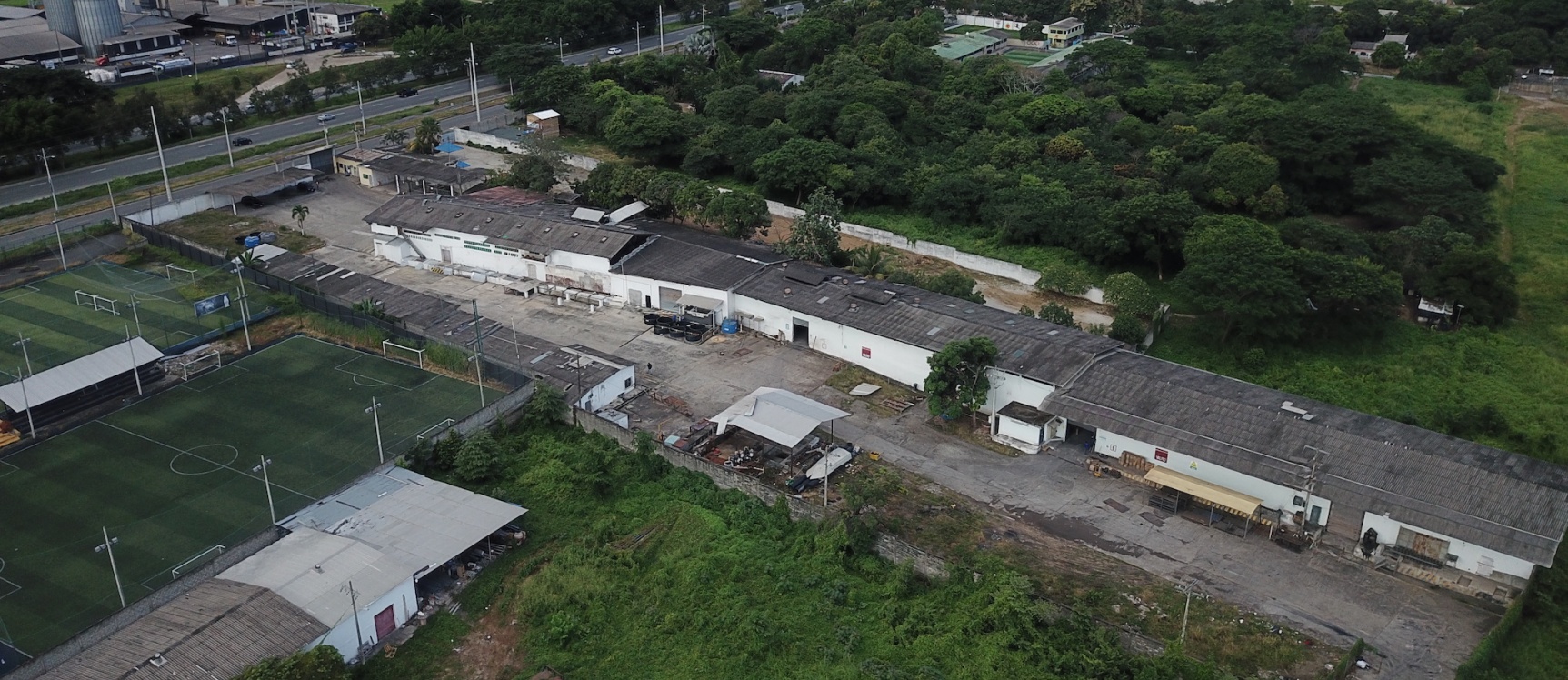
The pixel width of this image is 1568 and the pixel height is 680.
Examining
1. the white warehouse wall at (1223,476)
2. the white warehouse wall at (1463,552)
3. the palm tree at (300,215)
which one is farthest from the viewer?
the palm tree at (300,215)

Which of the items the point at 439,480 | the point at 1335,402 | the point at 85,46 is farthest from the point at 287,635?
the point at 85,46

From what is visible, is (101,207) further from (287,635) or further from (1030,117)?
(1030,117)

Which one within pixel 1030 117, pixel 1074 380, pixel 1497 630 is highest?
pixel 1030 117

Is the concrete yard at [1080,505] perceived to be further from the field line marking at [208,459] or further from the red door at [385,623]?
the red door at [385,623]

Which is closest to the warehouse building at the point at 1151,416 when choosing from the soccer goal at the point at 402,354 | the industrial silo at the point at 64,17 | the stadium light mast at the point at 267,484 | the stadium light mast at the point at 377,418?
the soccer goal at the point at 402,354

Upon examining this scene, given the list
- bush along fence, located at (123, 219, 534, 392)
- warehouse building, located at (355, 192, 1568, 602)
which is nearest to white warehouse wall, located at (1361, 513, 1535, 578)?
warehouse building, located at (355, 192, 1568, 602)

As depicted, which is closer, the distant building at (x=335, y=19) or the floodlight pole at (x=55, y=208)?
the floodlight pole at (x=55, y=208)
